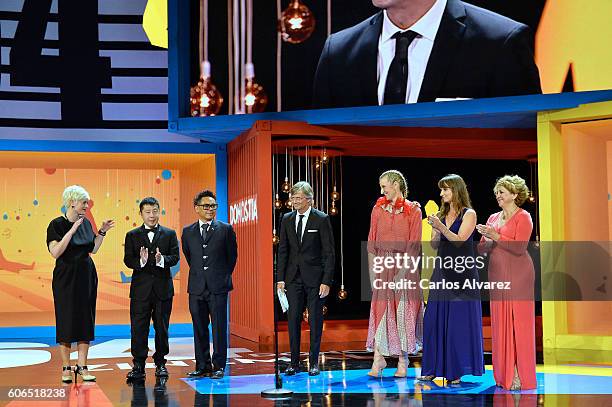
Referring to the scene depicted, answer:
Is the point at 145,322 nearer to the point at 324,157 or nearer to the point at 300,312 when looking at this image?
the point at 300,312

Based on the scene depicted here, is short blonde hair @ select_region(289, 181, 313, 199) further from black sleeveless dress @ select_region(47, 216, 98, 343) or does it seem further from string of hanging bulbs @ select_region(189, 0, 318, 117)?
string of hanging bulbs @ select_region(189, 0, 318, 117)

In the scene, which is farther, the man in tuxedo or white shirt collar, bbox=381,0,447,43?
white shirt collar, bbox=381,0,447,43

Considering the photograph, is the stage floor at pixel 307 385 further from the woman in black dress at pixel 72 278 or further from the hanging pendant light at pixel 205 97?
the hanging pendant light at pixel 205 97

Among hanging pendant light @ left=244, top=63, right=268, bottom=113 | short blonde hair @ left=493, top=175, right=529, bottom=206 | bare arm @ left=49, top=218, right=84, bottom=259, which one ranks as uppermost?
hanging pendant light @ left=244, top=63, right=268, bottom=113

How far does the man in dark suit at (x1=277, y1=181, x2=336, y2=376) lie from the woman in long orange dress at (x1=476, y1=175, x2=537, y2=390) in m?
1.52

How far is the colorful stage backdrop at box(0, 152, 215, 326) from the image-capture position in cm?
1355

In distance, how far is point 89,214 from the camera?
13719 mm

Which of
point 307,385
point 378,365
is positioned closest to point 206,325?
point 307,385

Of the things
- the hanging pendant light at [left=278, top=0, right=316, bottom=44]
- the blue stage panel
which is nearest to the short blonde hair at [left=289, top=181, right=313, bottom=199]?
the blue stage panel

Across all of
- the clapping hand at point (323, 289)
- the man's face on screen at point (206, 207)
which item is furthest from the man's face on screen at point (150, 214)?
the clapping hand at point (323, 289)

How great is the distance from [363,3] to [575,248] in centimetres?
357

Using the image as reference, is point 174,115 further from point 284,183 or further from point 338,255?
point 338,255

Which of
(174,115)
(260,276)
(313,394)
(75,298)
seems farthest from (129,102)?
(313,394)

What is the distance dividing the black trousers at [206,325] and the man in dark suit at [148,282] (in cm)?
26
